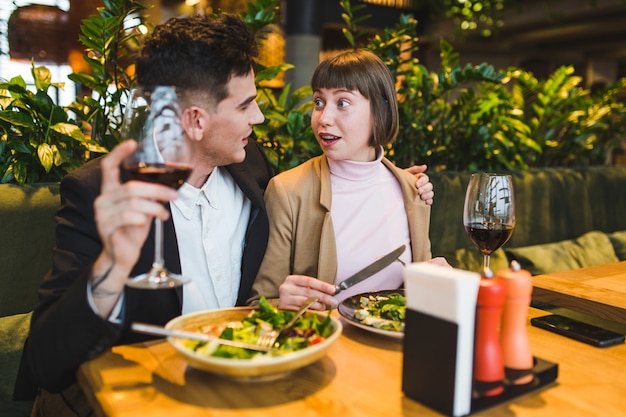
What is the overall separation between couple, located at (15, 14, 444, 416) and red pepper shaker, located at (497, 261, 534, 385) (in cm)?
49

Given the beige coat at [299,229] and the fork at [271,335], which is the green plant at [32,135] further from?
the fork at [271,335]

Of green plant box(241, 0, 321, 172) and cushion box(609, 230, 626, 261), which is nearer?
green plant box(241, 0, 321, 172)

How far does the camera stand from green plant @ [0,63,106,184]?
2.06 m

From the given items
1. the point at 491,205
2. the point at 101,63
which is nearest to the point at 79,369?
the point at 491,205

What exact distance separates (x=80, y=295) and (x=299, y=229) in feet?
2.91

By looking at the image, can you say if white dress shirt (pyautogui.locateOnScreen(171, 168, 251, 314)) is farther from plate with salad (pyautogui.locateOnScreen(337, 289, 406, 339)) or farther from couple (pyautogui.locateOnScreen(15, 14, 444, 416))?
plate with salad (pyautogui.locateOnScreen(337, 289, 406, 339))

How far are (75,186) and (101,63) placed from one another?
3.70 feet

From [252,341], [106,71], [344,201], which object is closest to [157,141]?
[252,341]

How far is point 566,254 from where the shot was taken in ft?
10.7

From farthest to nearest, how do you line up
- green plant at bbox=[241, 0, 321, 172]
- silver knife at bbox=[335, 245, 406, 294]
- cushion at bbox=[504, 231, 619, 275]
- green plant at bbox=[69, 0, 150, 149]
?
cushion at bbox=[504, 231, 619, 275]
green plant at bbox=[241, 0, 321, 172]
green plant at bbox=[69, 0, 150, 149]
silver knife at bbox=[335, 245, 406, 294]

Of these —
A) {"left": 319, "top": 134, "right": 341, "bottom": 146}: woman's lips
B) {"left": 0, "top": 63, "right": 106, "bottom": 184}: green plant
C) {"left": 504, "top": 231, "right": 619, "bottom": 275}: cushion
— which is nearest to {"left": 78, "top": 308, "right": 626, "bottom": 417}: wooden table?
{"left": 319, "top": 134, "right": 341, "bottom": 146}: woman's lips

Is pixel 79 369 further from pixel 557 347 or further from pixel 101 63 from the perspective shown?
pixel 101 63

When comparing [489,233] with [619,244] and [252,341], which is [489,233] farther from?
[619,244]

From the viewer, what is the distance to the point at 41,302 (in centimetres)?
127
